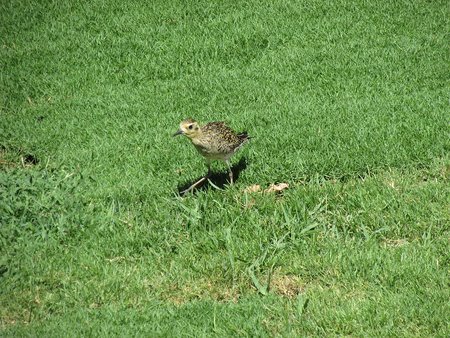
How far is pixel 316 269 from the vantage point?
6000 millimetres

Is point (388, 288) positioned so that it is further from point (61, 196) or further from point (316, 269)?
point (61, 196)

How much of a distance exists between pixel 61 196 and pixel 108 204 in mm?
483

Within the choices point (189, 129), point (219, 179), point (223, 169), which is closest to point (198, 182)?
point (219, 179)

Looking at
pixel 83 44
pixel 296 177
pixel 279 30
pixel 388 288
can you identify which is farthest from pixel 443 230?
pixel 83 44

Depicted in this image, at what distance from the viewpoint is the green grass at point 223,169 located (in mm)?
5641

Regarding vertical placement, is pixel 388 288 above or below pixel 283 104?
above

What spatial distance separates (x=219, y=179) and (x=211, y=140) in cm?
64

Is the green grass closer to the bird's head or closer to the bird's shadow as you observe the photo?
the bird's shadow

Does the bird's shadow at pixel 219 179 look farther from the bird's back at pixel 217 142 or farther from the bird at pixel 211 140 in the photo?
the bird's back at pixel 217 142

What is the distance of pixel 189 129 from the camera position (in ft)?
23.9

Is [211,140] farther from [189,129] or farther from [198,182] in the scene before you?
[198,182]

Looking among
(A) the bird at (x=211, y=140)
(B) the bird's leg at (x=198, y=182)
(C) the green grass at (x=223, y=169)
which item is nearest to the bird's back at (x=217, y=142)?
(A) the bird at (x=211, y=140)

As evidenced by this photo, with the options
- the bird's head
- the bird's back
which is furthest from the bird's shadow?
the bird's head

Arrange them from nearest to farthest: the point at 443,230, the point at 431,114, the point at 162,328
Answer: the point at 162,328, the point at 443,230, the point at 431,114
